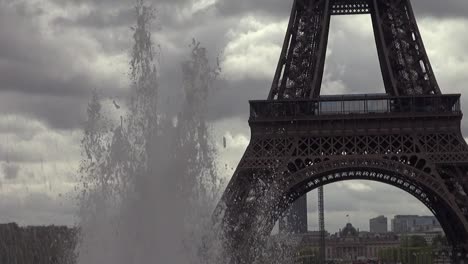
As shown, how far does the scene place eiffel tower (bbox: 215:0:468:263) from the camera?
62344 mm

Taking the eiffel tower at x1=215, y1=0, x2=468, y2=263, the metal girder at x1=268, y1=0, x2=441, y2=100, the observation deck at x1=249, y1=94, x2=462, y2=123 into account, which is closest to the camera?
the eiffel tower at x1=215, y1=0, x2=468, y2=263

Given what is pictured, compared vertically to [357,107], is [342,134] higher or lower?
lower

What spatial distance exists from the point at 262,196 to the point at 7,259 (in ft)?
128

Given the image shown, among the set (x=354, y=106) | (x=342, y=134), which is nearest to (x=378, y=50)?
(x=354, y=106)

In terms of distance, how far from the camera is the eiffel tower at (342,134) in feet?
205

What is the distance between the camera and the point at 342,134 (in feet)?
211

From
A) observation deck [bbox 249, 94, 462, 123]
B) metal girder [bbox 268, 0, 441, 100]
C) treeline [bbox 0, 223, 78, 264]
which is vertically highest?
metal girder [bbox 268, 0, 441, 100]

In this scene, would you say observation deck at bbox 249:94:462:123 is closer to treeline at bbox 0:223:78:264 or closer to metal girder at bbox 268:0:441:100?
metal girder at bbox 268:0:441:100

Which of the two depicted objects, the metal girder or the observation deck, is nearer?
the observation deck

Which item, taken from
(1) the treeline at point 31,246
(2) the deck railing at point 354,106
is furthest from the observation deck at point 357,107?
(1) the treeline at point 31,246

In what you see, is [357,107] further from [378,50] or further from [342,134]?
[378,50]

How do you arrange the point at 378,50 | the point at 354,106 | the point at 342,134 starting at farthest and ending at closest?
the point at 378,50
the point at 354,106
the point at 342,134

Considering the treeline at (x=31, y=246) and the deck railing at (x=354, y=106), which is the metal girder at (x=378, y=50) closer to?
the deck railing at (x=354, y=106)

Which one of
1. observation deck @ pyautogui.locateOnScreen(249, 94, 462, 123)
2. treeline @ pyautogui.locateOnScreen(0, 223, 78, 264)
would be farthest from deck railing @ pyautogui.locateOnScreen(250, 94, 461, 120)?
treeline @ pyautogui.locateOnScreen(0, 223, 78, 264)
